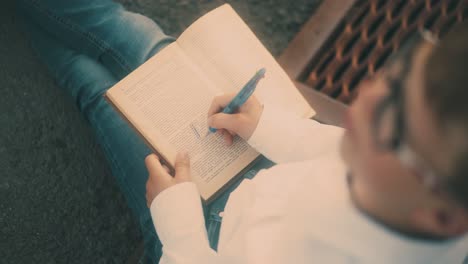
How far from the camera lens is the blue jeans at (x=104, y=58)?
31.9 inches

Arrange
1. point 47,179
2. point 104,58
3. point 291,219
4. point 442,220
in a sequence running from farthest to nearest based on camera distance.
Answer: point 47,179 < point 104,58 < point 291,219 < point 442,220

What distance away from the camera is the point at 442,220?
1.07 feet

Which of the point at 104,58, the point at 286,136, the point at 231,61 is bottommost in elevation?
the point at 286,136

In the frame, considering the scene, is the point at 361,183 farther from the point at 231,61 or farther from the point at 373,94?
the point at 231,61

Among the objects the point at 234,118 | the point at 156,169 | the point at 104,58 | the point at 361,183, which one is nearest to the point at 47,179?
the point at 104,58

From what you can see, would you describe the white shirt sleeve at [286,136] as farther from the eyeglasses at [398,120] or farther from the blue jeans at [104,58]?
the eyeglasses at [398,120]

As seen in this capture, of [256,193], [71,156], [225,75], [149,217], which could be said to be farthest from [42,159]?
[256,193]

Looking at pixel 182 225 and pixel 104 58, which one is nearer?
pixel 182 225

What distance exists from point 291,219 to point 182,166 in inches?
8.9

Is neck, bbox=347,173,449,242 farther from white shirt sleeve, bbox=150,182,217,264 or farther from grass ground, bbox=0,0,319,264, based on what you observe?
grass ground, bbox=0,0,319,264

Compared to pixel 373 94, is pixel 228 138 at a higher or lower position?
lower

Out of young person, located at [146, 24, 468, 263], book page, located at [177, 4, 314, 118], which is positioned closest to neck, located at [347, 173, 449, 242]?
young person, located at [146, 24, 468, 263]

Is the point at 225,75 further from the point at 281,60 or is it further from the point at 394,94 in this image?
the point at 394,94

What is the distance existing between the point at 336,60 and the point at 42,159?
0.75 meters
